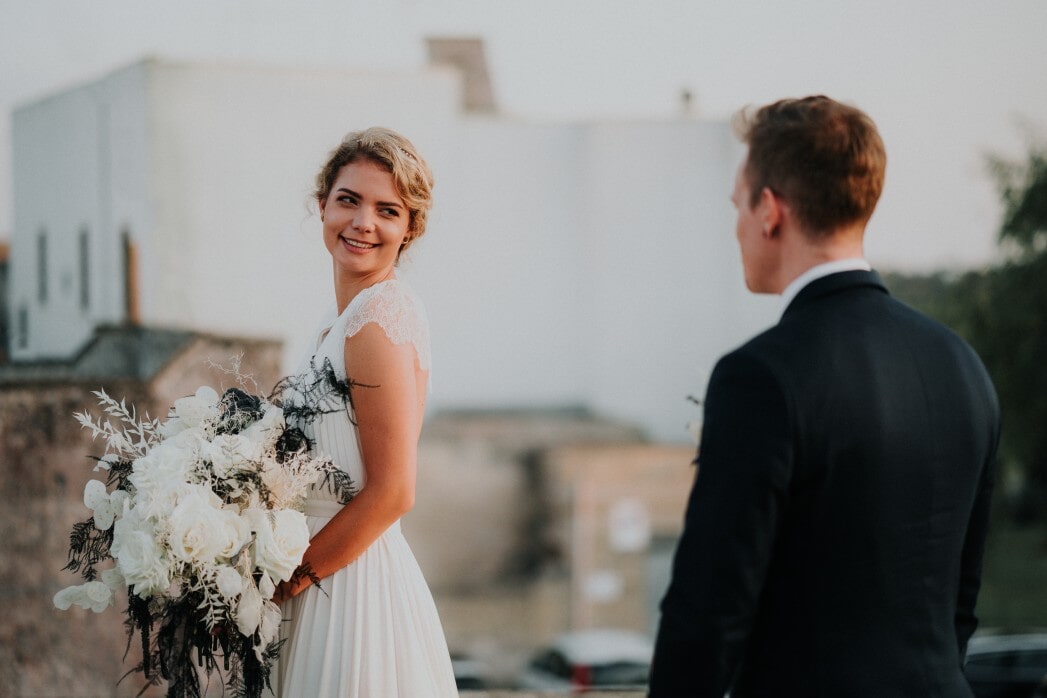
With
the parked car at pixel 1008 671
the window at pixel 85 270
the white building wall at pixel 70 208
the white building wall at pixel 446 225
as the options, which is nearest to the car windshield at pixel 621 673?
the white building wall at pixel 446 225

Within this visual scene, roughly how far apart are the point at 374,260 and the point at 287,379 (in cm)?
32

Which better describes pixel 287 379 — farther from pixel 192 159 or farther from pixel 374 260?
pixel 192 159

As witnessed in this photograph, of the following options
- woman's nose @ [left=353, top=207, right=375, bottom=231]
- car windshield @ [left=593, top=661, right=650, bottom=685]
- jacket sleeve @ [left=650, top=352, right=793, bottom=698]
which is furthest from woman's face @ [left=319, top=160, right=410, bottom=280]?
car windshield @ [left=593, top=661, right=650, bottom=685]

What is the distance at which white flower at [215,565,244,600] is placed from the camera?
5.92 feet

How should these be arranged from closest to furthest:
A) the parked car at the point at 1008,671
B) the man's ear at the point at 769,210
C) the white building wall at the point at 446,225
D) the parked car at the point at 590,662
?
the man's ear at the point at 769,210
the white building wall at the point at 446,225
the parked car at the point at 1008,671
the parked car at the point at 590,662

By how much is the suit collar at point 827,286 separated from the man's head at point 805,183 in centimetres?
3

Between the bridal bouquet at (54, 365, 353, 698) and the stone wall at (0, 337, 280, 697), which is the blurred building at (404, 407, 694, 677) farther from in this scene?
the bridal bouquet at (54, 365, 353, 698)

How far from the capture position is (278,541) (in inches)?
72.3

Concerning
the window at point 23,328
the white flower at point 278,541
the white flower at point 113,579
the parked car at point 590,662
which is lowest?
the parked car at point 590,662

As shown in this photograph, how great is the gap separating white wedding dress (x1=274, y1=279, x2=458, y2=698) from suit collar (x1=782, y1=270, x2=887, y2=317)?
2.83ft

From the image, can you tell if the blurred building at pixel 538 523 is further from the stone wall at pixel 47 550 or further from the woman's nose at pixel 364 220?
the woman's nose at pixel 364 220

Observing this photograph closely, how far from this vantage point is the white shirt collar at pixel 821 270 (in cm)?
145

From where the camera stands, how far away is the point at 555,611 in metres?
11.9

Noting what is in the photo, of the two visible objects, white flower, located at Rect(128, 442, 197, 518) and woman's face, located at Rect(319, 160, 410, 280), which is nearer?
white flower, located at Rect(128, 442, 197, 518)
